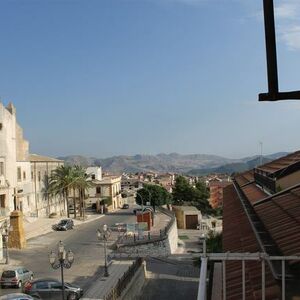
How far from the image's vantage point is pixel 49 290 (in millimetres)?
22438

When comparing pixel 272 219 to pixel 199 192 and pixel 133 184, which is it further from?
pixel 133 184

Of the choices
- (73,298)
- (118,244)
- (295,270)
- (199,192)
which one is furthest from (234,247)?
(199,192)

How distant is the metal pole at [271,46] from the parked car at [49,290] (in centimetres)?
2053

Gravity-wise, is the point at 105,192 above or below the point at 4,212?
below

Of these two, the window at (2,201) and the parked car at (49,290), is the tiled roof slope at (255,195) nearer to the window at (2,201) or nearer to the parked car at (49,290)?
the parked car at (49,290)

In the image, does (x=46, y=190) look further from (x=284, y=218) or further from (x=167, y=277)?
(x=284, y=218)

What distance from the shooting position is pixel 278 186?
9828 mm

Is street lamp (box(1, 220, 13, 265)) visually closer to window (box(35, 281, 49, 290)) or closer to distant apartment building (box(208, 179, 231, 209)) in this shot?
window (box(35, 281, 49, 290))

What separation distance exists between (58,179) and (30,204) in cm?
703

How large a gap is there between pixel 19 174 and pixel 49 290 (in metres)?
28.3

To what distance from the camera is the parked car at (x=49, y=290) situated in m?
22.3

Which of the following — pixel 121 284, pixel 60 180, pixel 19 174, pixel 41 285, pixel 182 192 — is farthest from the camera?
pixel 182 192

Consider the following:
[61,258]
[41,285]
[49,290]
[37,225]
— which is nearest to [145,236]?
[37,225]

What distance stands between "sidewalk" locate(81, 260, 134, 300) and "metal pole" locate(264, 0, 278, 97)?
65.2 feet
